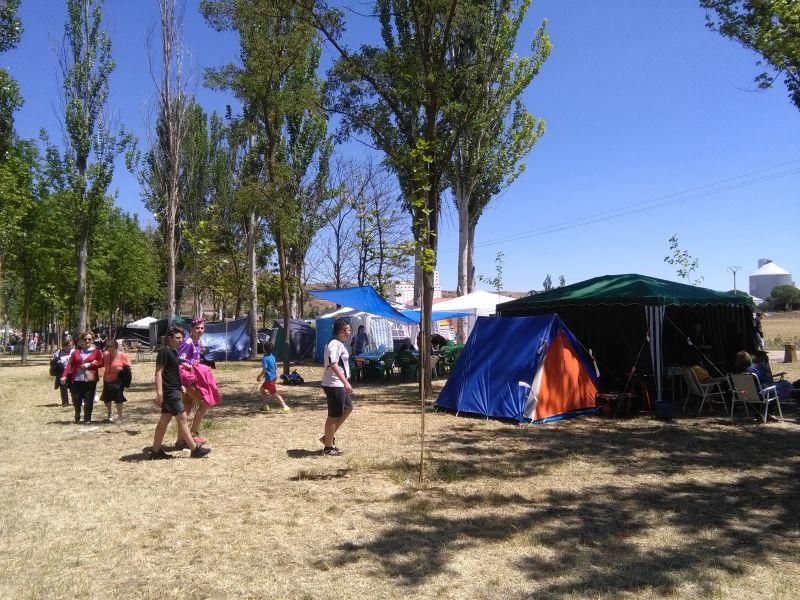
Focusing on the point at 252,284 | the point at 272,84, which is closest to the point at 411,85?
the point at 272,84

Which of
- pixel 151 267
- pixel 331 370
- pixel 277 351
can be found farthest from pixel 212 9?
pixel 151 267

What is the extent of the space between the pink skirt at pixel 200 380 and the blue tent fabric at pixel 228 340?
17801 mm

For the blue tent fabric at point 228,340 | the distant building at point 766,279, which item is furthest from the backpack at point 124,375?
the distant building at point 766,279

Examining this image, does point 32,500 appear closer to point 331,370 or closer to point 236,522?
point 236,522

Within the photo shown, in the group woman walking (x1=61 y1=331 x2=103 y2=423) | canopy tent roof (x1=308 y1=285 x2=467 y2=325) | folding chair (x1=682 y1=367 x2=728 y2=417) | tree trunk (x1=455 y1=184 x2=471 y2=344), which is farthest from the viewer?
tree trunk (x1=455 y1=184 x2=471 y2=344)

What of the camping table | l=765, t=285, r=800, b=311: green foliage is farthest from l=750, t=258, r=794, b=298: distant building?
the camping table

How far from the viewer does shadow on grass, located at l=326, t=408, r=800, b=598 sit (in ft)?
12.9

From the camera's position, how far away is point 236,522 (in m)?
4.88

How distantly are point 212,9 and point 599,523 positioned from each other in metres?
12.9

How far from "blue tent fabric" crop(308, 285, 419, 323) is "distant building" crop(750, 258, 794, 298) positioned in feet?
333

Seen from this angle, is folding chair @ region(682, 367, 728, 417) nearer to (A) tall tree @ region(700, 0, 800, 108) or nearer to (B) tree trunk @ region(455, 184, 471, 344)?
(A) tall tree @ region(700, 0, 800, 108)

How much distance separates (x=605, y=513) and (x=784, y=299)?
8280cm

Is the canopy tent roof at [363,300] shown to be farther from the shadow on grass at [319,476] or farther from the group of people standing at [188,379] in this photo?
the shadow on grass at [319,476]

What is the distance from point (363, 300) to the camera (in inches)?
611
